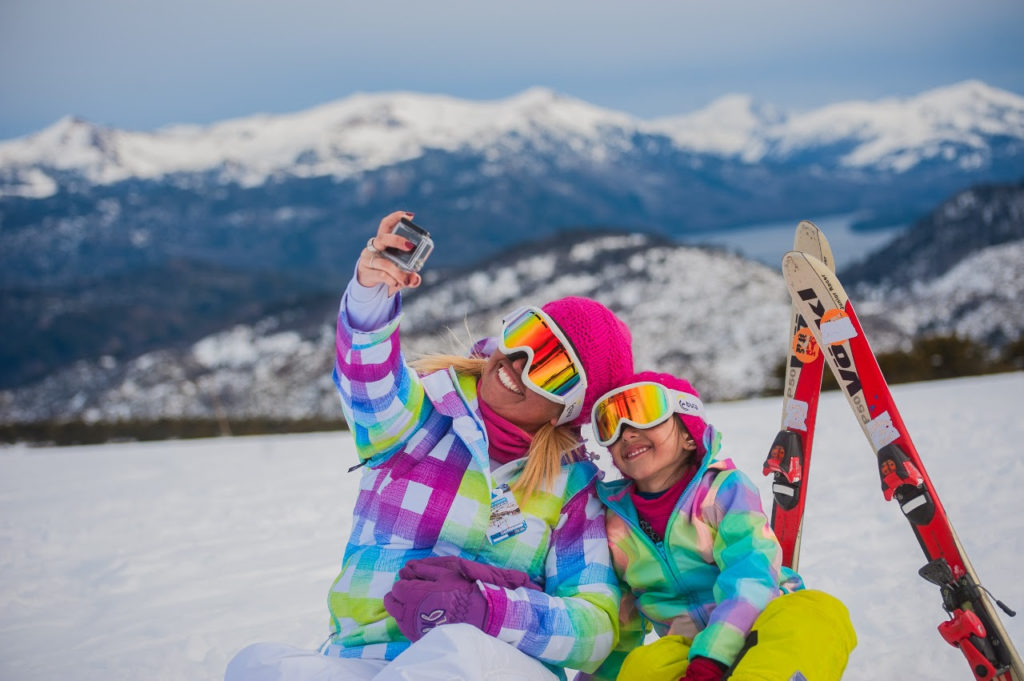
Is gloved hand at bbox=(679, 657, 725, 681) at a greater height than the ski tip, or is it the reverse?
the ski tip

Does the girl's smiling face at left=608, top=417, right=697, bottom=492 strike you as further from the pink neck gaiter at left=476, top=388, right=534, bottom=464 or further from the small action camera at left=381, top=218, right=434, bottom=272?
the small action camera at left=381, top=218, right=434, bottom=272

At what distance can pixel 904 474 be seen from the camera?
2.37m

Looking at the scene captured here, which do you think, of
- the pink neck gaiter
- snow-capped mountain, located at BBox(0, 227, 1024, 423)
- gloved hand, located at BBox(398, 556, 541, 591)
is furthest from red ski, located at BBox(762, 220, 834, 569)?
snow-capped mountain, located at BBox(0, 227, 1024, 423)

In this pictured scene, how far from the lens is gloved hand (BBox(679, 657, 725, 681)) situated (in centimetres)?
193

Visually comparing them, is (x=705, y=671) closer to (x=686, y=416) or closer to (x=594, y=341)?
(x=686, y=416)

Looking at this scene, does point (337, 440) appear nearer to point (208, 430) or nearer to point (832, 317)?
point (832, 317)

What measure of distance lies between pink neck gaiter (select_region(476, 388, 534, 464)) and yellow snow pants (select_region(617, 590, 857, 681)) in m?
0.68

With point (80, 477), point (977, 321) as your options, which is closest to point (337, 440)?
point (80, 477)

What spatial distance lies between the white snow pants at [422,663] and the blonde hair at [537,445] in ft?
1.58

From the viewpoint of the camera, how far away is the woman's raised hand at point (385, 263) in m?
1.90

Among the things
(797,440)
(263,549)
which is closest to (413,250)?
(797,440)

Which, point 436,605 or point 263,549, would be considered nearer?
point 436,605

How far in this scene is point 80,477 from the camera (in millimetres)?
7875

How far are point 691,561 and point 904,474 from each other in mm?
724
